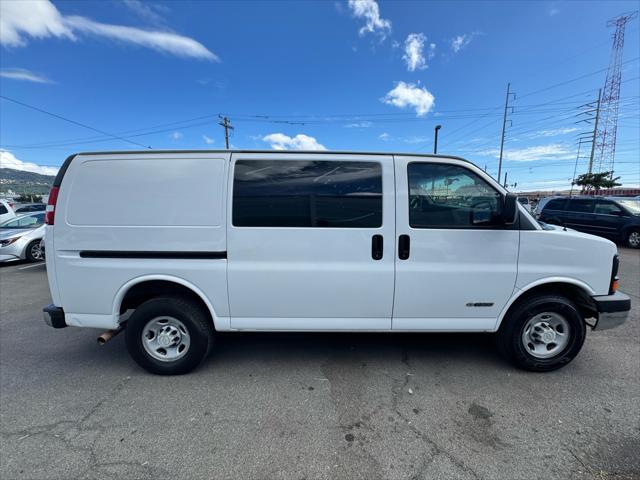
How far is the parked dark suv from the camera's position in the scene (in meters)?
9.97

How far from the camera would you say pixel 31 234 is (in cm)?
823

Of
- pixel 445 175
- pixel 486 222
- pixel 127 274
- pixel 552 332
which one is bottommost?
pixel 552 332

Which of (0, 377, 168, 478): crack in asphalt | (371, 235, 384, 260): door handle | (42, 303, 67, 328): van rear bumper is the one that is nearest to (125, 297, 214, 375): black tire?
(0, 377, 168, 478): crack in asphalt

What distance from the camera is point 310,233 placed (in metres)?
2.67

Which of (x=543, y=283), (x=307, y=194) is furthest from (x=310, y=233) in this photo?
(x=543, y=283)

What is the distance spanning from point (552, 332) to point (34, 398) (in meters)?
4.87

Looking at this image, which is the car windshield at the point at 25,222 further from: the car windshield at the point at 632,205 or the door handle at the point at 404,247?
the car windshield at the point at 632,205

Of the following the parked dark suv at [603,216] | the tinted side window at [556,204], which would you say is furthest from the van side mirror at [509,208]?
the tinted side window at [556,204]

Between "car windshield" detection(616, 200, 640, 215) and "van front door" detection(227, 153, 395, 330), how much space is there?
12396 mm

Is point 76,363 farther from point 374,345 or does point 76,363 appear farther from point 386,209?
point 386,209

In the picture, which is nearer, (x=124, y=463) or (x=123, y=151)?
(x=124, y=463)

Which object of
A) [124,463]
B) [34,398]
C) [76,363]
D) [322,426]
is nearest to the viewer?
[124,463]

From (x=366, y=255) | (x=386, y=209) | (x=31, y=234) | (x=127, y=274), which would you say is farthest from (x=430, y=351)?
(x=31, y=234)

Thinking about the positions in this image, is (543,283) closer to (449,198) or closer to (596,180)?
(449,198)
